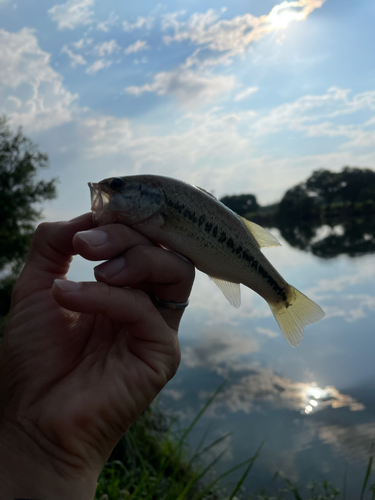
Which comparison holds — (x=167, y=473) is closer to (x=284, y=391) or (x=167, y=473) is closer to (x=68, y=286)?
(x=284, y=391)

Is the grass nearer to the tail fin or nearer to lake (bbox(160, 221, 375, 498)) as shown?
lake (bbox(160, 221, 375, 498))

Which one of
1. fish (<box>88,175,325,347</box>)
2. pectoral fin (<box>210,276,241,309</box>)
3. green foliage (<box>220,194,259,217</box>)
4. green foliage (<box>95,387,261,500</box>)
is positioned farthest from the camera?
green foliage (<box>220,194,259,217</box>)

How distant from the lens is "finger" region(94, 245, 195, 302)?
203 cm

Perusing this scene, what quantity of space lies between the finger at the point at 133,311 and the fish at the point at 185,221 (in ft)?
1.68

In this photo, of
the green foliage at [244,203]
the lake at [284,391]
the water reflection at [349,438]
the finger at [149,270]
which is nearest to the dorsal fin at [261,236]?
the finger at [149,270]

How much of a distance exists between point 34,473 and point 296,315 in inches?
82.8

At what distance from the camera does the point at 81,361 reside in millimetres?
2342

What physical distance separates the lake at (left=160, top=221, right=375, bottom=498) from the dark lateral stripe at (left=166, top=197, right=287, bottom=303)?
400cm

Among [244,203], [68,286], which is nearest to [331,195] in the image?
[244,203]

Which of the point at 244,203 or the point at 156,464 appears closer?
A: the point at 156,464

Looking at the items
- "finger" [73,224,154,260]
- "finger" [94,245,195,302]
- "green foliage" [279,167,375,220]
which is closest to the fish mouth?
"finger" [73,224,154,260]

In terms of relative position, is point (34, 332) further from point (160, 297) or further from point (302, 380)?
point (302, 380)

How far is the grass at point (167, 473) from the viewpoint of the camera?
462 cm

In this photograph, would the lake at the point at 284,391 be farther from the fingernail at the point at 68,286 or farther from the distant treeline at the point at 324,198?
the distant treeline at the point at 324,198
